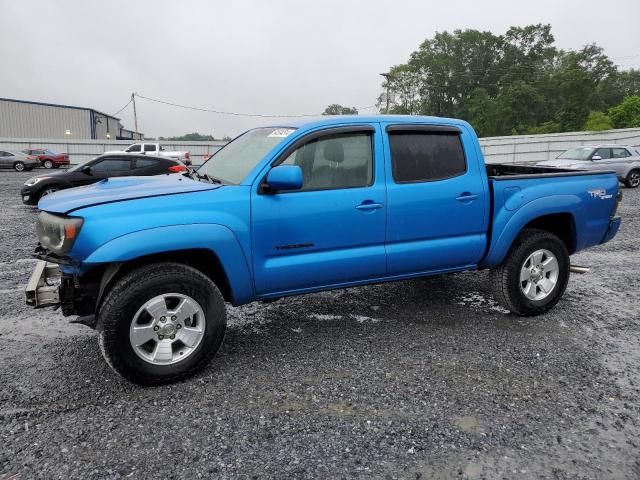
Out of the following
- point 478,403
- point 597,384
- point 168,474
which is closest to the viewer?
point 168,474

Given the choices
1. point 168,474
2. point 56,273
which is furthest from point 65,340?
point 168,474

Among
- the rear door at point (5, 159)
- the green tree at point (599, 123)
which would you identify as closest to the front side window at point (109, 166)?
the rear door at point (5, 159)

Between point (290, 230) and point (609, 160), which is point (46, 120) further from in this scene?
point (290, 230)

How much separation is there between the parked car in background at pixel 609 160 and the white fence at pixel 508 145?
13.2 meters

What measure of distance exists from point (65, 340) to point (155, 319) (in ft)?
4.47

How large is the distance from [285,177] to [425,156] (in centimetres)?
144

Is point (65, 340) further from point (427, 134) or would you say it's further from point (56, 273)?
point (427, 134)

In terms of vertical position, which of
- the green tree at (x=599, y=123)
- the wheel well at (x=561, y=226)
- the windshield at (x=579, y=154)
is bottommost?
the wheel well at (x=561, y=226)

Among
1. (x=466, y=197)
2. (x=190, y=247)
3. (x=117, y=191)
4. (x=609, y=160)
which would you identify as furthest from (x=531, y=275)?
(x=609, y=160)

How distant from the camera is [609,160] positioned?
1675 centimetres

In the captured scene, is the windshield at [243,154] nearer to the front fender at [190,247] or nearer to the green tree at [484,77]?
the front fender at [190,247]

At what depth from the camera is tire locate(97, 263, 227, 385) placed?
10.6 ft

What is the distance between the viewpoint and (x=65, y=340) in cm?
423

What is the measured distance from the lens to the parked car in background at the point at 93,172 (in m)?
12.1
